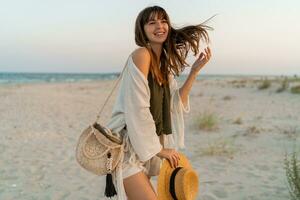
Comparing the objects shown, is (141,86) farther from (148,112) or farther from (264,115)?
(264,115)

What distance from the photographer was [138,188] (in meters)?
2.62

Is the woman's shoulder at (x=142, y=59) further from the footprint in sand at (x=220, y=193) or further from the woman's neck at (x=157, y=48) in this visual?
the footprint in sand at (x=220, y=193)

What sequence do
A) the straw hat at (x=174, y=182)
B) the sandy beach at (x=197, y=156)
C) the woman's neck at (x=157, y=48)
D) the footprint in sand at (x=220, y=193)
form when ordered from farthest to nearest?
1. the sandy beach at (x=197, y=156)
2. the footprint in sand at (x=220, y=193)
3. the woman's neck at (x=157, y=48)
4. the straw hat at (x=174, y=182)

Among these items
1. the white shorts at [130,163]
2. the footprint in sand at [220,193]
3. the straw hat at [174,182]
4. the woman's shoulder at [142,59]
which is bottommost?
the footprint in sand at [220,193]

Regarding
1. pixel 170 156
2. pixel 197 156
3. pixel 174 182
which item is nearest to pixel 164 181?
pixel 174 182

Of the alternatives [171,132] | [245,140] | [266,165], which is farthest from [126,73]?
[245,140]

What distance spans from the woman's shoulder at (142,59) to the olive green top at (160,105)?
0.13m

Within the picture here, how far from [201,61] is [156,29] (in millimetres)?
514

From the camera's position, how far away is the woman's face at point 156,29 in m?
2.76

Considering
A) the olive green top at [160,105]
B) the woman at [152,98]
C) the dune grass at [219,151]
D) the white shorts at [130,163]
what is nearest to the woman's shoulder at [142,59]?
the woman at [152,98]

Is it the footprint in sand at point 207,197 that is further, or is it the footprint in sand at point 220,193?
the footprint in sand at point 220,193

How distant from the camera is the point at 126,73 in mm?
2646

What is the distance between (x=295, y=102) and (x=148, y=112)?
13.0 metres

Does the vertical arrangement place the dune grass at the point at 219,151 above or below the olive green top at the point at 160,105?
below
